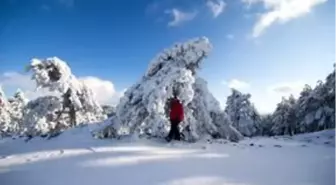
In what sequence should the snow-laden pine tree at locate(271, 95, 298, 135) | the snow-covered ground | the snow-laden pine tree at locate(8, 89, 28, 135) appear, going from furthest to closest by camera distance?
1. the snow-laden pine tree at locate(8, 89, 28, 135)
2. the snow-laden pine tree at locate(271, 95, 298, 135)
3. the snow-covered ground

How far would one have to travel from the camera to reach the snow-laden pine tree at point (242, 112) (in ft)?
138

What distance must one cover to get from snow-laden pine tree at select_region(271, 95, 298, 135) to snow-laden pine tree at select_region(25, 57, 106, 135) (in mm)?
31576

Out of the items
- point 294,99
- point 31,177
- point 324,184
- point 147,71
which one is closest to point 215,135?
point 147,71

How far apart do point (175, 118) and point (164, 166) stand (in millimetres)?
3402

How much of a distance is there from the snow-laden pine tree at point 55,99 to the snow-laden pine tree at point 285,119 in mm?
31576

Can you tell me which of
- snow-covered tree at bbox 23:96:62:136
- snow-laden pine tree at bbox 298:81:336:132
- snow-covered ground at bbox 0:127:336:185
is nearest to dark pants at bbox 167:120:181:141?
snow-covered ground at bbox 0:127:336:185

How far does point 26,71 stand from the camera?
17.3 metres

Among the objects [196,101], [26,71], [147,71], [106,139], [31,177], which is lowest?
[31,177]

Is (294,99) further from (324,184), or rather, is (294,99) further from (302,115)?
(324,184)

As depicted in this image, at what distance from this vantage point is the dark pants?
9844 millimetres

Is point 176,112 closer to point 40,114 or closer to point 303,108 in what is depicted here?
point 40,114

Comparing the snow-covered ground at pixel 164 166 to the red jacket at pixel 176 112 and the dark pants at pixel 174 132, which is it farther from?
the red jacket at pixel 176 112

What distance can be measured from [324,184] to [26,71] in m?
16.5

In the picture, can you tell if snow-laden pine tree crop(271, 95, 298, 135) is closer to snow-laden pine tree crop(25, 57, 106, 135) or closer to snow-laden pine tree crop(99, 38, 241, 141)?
snow-laden pine tree crop(25, 57, 106, 135)
